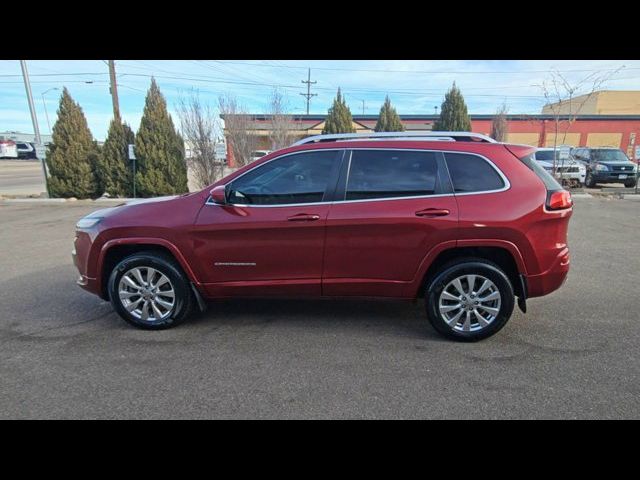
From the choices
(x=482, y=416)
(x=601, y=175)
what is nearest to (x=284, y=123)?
(x=601, y=175)

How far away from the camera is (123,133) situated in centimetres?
1544

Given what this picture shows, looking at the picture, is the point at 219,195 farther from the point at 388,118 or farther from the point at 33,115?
the point at 388,118

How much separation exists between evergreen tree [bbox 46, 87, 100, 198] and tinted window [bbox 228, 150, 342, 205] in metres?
15.0

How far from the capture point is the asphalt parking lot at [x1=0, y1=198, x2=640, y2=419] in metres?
2.67

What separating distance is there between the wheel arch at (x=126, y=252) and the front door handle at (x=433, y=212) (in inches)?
88.9

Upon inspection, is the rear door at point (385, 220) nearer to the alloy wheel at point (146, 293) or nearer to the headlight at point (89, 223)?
the alloy wheel at point (146, 293)

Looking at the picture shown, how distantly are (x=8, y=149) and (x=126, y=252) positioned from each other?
6909cm

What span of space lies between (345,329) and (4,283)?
196 inches

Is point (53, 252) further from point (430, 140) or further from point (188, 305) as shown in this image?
point (430, 140)

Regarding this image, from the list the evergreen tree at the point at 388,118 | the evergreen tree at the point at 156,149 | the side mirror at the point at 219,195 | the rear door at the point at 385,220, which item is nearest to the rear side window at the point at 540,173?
the rear door at the point at 385,220

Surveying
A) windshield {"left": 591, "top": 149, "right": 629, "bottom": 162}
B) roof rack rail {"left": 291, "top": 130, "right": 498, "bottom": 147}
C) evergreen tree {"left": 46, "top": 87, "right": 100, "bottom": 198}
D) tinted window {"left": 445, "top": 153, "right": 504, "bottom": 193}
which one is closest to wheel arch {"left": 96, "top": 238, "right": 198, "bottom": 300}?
roof rack rail {"left": 291, "top": 130, "right": 498, "bottom": 147}

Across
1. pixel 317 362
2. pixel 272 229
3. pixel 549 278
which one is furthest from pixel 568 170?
pixel 317 362

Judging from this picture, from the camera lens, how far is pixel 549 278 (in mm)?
3482

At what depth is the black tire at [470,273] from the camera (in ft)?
11.3
